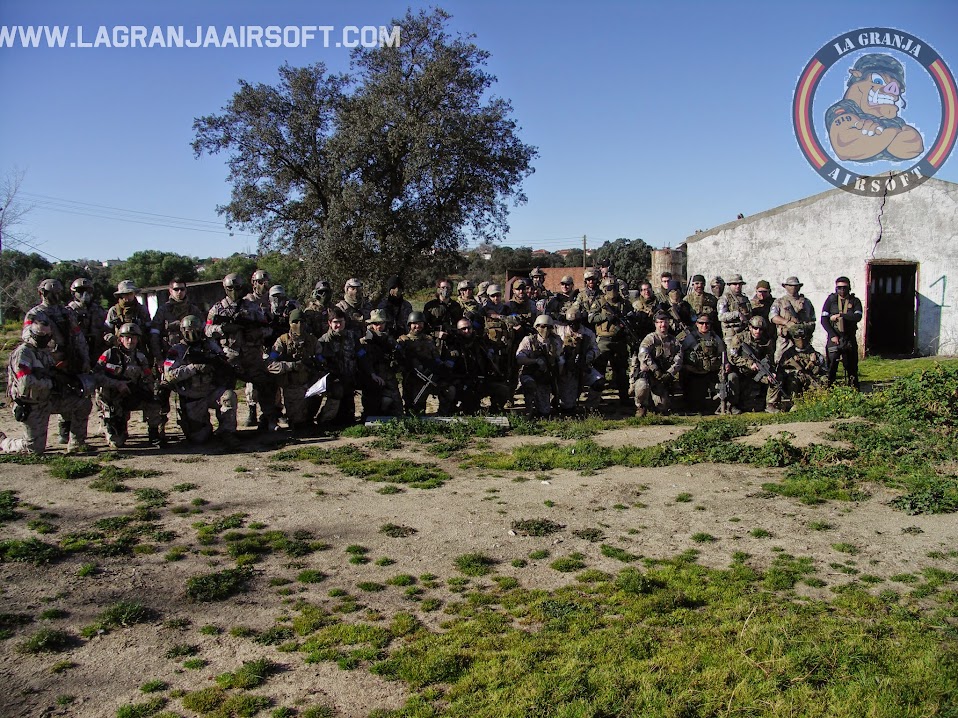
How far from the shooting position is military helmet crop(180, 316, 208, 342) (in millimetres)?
10539

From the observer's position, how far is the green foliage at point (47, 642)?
5238mm

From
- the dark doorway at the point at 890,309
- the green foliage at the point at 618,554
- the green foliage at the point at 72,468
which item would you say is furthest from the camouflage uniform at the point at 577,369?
the dark doorway at the point at 890,309

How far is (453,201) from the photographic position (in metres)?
24.1

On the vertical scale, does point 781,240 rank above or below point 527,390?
above

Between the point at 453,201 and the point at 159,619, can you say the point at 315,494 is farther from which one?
the point at 453,201

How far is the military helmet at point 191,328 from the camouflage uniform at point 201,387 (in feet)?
0.29

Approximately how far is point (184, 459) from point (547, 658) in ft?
20.7

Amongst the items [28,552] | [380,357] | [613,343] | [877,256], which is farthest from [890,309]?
[28,552]

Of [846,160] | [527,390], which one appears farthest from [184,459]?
[846,160]

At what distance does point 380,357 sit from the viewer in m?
12.1

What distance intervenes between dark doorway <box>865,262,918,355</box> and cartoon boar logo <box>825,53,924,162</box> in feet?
10.6

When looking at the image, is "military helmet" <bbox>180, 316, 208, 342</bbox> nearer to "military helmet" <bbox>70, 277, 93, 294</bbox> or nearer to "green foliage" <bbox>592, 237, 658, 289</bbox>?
"military helmet" <bbox>70, 277, 93, 294</bbox>

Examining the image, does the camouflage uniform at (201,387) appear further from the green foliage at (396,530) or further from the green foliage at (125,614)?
the green foliage at (125,614)

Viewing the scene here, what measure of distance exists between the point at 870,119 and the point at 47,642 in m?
17.6
